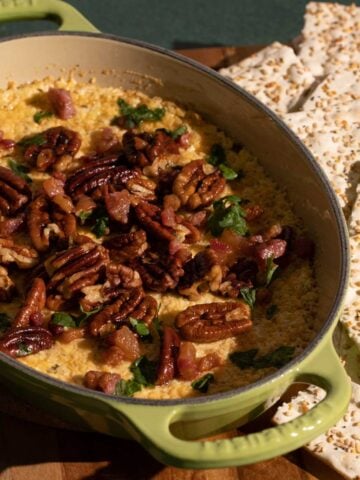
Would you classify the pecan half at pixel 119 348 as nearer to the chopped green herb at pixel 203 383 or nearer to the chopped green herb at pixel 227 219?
the chopped green herb at pixel 203 383

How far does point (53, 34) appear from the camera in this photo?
13.0ft

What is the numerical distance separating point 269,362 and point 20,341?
837 millimetres

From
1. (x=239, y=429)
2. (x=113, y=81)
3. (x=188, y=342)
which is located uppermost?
(x=113, y=81)

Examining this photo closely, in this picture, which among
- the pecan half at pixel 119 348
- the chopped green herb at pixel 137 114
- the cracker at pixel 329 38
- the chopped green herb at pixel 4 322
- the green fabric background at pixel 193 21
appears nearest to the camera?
the pecan half at pixel 119 348

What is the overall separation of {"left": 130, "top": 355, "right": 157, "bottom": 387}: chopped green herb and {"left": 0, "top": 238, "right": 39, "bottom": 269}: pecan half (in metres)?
0.56

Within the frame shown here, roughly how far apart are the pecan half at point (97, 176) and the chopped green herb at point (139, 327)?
641mm

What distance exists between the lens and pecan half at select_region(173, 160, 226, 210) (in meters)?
3.64

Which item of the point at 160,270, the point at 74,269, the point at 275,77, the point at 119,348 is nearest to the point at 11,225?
the point at 74,269

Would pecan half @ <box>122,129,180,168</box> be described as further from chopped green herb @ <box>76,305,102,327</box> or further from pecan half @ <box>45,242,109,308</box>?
chopped green herb @ <box>76,305,102,327</box>

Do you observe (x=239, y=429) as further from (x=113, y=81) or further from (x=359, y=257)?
(x=113, y=81)

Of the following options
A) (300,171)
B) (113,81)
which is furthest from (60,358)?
(113,81)

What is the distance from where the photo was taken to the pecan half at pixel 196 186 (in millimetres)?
3641

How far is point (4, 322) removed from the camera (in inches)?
128

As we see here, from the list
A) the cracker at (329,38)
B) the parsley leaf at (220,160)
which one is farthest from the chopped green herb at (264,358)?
the cracker at (329,38)
